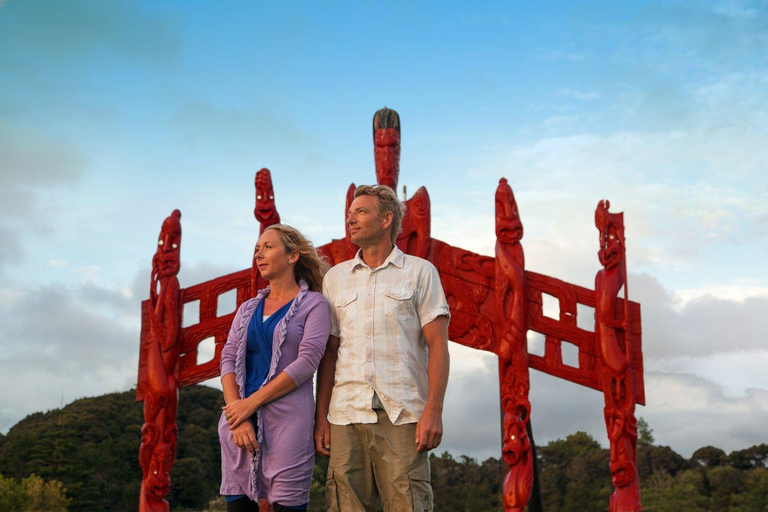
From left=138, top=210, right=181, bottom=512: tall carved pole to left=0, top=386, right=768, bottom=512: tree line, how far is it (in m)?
6.32

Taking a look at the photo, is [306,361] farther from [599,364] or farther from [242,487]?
[599,364]

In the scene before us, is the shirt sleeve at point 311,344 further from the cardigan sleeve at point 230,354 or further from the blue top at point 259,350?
the cardigan sleeve at point 230,354

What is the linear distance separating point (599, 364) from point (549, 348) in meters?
0.39

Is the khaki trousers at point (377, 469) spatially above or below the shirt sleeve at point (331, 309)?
below

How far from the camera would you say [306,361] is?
8.80 ft

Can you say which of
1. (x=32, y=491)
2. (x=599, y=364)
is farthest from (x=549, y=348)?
(x=32, y=491)

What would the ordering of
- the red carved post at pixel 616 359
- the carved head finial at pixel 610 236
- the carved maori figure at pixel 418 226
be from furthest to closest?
the carved maori figure at pixel 418 226 < the carved head finial at pixel 610 236 < the red carved post at pixel 616 359

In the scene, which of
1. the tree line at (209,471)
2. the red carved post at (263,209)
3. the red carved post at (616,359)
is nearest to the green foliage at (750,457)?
the tree line at (209,471)

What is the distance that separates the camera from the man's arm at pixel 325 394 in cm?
272

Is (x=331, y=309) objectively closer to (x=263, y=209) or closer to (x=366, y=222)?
(x=366, y=222)

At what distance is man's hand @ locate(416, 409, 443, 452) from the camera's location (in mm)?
2576

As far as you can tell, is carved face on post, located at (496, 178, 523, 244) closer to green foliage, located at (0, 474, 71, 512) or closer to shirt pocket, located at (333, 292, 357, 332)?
shirt pocket, located at (333, 292, 357, 332)

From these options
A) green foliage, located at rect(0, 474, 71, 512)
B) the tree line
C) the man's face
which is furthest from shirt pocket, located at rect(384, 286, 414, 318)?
the tree line

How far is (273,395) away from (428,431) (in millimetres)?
535
